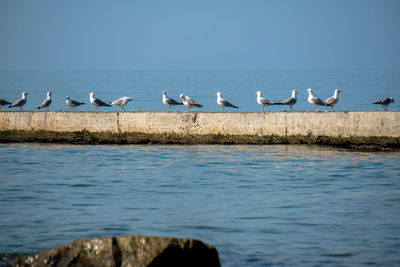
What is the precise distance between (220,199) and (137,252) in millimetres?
6010

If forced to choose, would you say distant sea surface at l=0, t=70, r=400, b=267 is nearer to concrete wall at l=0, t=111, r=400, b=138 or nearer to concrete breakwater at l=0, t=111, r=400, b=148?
concrete breakwater at l=0, t=111, r=400, b=148

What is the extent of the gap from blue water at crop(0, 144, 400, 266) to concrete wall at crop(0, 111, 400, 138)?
531 mm

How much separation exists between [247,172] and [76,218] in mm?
5848

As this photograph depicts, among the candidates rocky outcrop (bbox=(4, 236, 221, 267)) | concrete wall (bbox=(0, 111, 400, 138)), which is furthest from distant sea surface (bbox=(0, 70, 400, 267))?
rocky outcrop (bbox=(4, 236, 221, 267))

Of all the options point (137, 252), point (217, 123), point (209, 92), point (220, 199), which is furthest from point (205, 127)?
point (209, 92)

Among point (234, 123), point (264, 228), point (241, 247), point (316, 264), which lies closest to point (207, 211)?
point (264, 228)

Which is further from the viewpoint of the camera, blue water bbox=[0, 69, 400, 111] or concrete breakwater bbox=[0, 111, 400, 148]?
blue water bbox=[0, 69, 400, 111]

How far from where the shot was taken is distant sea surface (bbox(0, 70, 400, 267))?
368 inches

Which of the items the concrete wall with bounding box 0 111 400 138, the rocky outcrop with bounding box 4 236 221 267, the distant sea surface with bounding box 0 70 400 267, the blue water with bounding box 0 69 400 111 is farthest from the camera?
the blue water with bounding box 0 69 400 111

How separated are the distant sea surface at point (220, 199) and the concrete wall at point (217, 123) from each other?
51 cm

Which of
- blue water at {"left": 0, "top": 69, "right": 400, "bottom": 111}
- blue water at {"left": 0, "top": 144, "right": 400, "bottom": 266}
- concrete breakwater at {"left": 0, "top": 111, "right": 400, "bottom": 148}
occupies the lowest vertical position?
blue water at {"left": 0, "top": 144, "right": 400, "bottom": 266}

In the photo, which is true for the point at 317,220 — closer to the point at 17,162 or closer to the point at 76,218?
the point at 76,218

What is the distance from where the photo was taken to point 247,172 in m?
15.8

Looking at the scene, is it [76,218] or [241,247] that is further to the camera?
[76,218]
